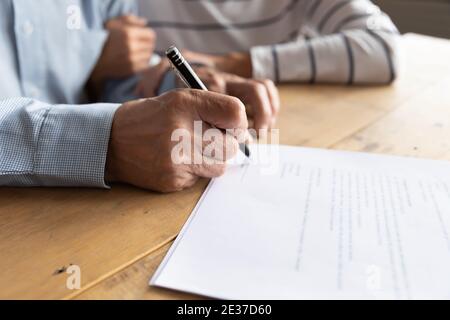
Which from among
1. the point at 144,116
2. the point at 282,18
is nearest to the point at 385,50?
the point at 282,18

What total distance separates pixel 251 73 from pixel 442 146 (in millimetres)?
411

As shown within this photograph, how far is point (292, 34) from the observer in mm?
1272

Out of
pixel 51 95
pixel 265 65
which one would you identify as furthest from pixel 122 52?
pixel 265 65

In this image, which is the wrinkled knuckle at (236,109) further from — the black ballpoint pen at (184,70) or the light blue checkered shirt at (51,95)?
the light blue checkered shirt at (51,95)

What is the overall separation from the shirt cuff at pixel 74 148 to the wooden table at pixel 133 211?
2cm

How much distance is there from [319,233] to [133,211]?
0.20 m

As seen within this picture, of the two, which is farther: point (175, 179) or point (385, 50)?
point (385, 50)

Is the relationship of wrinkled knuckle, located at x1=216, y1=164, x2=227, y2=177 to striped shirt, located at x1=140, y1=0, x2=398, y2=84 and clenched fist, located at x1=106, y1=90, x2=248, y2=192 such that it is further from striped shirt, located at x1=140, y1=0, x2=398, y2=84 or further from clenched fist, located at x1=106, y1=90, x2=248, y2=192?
striped shirt, located at x1=140, y1=0, x2=398, y2=84

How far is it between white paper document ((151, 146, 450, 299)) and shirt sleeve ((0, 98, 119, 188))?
5.7 inches

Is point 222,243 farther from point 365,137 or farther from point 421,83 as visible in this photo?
point 421,83

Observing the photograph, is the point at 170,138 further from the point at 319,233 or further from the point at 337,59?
the point at 337,59

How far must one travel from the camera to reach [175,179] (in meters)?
0.52

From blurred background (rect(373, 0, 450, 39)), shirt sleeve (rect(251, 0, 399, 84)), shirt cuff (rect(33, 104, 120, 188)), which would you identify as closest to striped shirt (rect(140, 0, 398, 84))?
shirt sleeve (rect(251, 0, 399, 84))

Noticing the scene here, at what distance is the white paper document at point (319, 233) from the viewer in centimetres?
37
